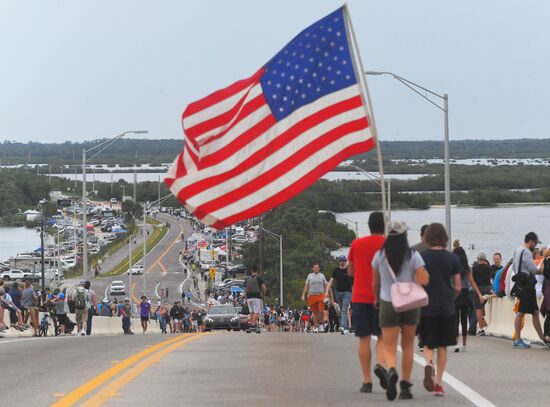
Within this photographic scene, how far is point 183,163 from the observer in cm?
1346

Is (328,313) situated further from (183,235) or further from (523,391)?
(183,235)

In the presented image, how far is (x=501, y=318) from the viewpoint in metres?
24.6

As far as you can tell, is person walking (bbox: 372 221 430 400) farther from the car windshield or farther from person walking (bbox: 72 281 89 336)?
the car windshield

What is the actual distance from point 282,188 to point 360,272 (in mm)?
1268

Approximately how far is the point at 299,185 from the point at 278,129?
0.69 m

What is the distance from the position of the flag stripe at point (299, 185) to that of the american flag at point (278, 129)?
0.01 metres

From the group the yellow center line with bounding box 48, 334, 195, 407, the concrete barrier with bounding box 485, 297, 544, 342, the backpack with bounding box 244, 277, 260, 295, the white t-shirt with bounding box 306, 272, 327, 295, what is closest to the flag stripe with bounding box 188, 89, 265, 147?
the yellow center line with bounding box 48, 334, 195, 407

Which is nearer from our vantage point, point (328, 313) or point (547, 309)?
point (547, 309)

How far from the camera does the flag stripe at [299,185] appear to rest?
12.7 m

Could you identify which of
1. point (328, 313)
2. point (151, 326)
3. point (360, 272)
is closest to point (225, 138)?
point (360, 272)

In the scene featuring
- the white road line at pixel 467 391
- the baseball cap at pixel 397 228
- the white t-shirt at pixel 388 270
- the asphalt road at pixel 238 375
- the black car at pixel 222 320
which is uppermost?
the baseball cap at pixel 397 228

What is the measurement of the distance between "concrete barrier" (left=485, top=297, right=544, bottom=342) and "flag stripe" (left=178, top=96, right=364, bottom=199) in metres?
10.4

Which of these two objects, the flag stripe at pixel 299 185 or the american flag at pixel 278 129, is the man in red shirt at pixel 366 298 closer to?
the flag stripe at pixel 299 185

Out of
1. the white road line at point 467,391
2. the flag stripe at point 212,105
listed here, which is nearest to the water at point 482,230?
the white road line at point 467,391
